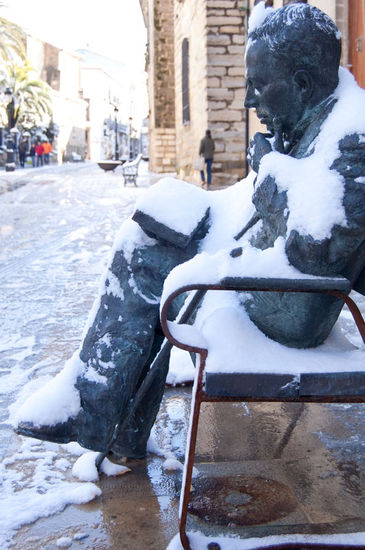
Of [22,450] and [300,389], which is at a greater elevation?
[300,389]

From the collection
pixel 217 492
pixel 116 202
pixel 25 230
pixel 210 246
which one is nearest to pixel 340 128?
pixel 210 246

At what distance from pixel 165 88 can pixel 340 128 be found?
22.1 meters

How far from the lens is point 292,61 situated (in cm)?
162

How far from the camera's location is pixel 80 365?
178 cm

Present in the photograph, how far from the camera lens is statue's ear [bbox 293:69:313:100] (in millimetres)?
1633

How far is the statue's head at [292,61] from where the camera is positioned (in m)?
1.60

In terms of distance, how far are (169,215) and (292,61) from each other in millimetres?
514

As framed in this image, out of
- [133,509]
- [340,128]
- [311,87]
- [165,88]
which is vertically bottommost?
[133,509]

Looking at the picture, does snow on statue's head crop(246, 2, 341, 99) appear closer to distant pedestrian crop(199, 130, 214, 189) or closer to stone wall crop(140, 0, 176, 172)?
distant pedestrian crop(199, 130, 214, 189)

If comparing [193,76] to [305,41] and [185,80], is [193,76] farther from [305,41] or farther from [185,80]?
[305,41]

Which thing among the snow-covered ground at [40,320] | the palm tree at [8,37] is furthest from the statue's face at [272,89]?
the palm tree at [8,37]

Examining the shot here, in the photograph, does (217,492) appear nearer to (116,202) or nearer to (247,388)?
(247,388)

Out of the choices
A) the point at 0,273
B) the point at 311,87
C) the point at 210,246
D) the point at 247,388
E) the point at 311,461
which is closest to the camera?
the point at 247,388

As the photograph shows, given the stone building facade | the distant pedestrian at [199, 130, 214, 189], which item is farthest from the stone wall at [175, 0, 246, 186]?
the distant pedestrian at [199, 130, 214, 189]
